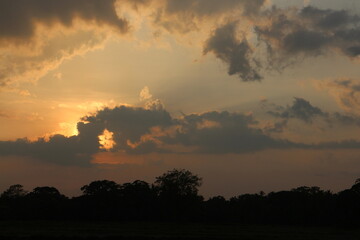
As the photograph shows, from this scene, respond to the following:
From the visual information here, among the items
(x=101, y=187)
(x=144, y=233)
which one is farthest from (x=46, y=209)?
(x=144, y=233)

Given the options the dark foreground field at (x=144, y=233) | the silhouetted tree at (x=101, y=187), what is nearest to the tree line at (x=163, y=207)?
the silhouetted tree at (x=101, y=187)

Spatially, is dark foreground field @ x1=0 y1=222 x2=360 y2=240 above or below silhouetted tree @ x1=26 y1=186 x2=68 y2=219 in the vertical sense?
below

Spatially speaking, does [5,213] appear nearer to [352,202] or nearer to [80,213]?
[80,213]

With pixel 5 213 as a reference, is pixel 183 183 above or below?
above

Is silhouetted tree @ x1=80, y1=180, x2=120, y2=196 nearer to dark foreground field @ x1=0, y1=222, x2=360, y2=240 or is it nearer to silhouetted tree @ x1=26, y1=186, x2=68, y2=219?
silhouetted tree @ x1=26, y1=186, x2=68, y2=219

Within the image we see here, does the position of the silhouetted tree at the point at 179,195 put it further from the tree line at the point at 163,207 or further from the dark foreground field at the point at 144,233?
the dark foreground field at the point at 144,233

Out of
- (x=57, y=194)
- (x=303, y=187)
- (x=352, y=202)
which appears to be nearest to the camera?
(x=352, y=202)

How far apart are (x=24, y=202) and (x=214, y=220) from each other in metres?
56.3

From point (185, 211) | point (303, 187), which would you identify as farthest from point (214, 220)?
point (303, 187)

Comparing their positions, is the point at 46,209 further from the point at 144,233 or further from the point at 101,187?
the point at 144,233

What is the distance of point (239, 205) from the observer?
439ft

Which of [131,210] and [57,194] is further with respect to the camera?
[57,194]

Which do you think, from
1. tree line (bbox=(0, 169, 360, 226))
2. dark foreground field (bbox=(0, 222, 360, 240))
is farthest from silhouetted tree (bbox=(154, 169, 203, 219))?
dark foreground field (bbox=(0, 222, 360, 240))

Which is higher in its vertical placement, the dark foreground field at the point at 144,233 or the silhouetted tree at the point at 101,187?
the silhouetted tree at the point at 101,187
